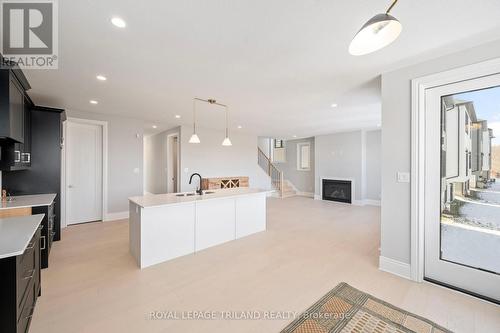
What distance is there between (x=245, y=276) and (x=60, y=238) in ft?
11.6

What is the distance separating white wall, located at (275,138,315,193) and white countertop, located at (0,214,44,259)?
855 cm

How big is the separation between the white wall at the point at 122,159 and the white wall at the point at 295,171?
650cm

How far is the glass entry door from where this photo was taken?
2152 millimetres

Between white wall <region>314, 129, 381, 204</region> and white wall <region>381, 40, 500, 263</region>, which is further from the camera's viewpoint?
white wall <region>314, 129, 381, 204</region>

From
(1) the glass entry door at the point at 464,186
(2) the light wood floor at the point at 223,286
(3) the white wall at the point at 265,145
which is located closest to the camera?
(2) the light wood floor at the point at 223,286

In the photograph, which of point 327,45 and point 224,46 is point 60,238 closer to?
point 224,46

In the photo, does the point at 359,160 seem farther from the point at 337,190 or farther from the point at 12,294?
the point at 12,294

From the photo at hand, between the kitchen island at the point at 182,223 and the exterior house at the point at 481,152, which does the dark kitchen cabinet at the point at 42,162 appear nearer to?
the kitchen island at the point at 182,223

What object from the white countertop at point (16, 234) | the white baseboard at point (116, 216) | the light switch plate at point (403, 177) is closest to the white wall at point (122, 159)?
the white baseboard at point (116, 216)

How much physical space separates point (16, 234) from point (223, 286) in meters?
1.87

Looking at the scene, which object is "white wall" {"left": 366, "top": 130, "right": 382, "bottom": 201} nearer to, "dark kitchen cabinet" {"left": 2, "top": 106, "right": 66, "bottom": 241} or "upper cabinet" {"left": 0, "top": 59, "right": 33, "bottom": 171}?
"dark kitchen cabinet" {"left": 2, "top": 106, "right": 66, "bottom": 241}

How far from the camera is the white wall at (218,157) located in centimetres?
641

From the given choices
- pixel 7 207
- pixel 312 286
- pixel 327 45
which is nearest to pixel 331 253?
pixel 312 286

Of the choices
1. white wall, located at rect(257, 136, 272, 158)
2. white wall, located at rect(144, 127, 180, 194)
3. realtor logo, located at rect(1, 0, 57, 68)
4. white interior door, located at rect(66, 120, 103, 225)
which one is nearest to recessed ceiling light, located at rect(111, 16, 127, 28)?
realtor logo, located at rect(1, 0, 57, 68)
